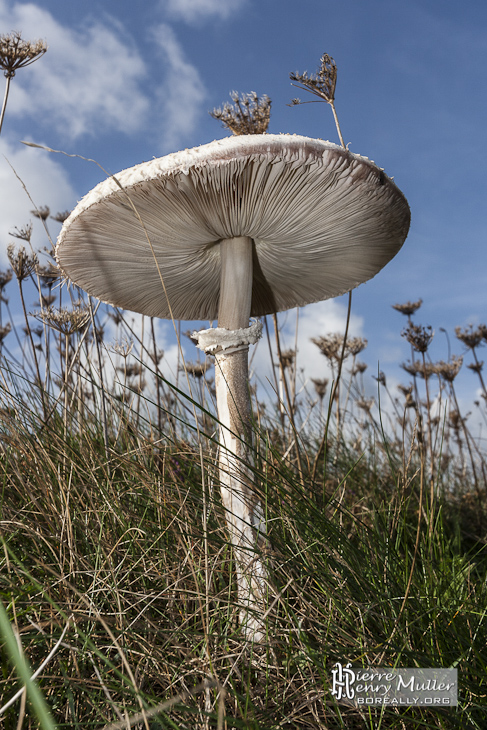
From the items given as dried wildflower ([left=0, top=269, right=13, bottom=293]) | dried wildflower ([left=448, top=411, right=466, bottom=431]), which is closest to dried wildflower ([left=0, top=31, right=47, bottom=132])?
dried wildflower ([left=0, top=269, right=13, bottom=293])

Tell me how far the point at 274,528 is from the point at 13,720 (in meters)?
1.25

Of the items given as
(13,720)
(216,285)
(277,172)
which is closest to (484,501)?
(216,285)

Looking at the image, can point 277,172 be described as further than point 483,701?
Yes

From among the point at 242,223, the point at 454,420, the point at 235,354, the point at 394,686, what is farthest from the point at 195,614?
the point at 454,420

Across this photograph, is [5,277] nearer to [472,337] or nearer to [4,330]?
[4,330]

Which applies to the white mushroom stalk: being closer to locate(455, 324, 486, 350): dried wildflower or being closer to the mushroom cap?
the mushroom cap

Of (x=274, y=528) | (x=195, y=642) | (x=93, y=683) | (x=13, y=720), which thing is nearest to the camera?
(x=13, y=720)

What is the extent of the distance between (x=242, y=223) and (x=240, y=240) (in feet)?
0.78

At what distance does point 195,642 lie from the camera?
1944mm

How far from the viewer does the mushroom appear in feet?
7.00

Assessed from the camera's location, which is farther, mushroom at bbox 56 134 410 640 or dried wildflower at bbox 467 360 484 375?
dried wildflower at bbox 467 360 484 375

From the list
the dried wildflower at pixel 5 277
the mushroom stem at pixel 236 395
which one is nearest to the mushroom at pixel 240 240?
the mushroom stem at pixel 236 395

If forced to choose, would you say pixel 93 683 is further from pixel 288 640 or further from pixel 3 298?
pixel 3 298

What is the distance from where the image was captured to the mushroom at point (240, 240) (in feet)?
7.00
